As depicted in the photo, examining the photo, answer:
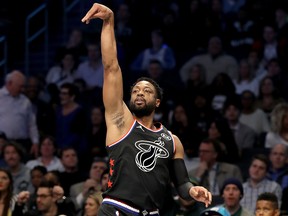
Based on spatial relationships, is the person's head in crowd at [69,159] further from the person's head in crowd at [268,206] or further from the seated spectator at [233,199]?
the person's head in crowd at [268,206]

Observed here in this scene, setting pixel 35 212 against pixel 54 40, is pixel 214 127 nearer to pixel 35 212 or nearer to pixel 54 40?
pixel 35 212

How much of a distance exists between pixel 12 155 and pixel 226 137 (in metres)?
2.73

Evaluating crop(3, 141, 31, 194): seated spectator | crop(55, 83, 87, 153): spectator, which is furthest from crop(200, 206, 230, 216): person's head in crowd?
crop(55, 83, 87, 153): spectator

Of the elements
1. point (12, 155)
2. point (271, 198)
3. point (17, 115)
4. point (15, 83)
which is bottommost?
point (271, 198)

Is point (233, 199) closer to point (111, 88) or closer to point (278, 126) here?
point (278, 126)

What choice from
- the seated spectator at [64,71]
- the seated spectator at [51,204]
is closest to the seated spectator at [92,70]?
the seated spectator at [64,71]

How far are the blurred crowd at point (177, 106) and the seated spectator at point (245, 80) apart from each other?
20 millimetres

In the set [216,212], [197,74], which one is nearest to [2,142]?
[197,74]

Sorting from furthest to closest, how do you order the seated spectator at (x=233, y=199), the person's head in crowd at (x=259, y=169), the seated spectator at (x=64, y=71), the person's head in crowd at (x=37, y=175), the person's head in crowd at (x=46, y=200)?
1. the seated spectator at (x=64, y=71)
2. the person's head in crowd at (x=37, y=175)
3. the person's head in crowd at (x=259, y=169)
4. the person's head in crowd at (x=46, y=200)
5. the seated spectator at (x=233, y=199)

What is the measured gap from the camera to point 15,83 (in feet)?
43.9

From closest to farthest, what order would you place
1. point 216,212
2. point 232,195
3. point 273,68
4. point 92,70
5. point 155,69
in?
point 216,212 < point 232,195 < point 273,68 < point 155,69 < point 92,70

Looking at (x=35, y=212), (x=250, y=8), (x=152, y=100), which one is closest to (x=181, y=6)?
(x=250, y=8)

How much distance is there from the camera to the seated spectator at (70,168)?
477 inches

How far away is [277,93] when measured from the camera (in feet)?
43.5
